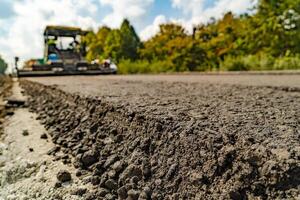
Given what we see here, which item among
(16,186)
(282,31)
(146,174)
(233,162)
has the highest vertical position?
(282,31)

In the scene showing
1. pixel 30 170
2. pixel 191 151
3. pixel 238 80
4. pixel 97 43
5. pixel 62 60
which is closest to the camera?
pixel 191 151

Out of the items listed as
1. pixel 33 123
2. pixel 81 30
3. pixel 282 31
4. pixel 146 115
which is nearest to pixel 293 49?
pixel 282 31

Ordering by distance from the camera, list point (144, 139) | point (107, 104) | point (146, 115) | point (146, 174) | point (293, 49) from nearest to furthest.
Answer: point (146, 174) < point (144, 139) < point (146, 115) < point (107, 104) < point (293, 49)

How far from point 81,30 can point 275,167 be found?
1753 cm

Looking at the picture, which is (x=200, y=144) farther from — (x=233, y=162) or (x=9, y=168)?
(x=9, y=168)

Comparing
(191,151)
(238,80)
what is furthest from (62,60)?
(191,151)

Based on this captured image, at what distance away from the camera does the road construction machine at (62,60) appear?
14.9 metres

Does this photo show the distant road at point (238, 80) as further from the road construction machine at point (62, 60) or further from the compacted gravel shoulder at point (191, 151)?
the road construction machine at point (62, 60)

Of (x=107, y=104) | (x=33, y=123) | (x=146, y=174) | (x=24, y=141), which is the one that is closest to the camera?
(x=146, y=174)

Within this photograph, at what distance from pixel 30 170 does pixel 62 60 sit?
14221mm

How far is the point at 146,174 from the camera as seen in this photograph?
1.70m

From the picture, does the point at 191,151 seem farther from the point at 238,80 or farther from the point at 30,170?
the point at 238,80

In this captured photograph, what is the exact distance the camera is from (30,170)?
2.52 metres

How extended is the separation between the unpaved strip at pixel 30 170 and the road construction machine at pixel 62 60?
11.0 metres
